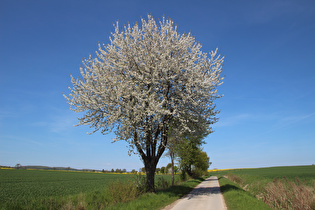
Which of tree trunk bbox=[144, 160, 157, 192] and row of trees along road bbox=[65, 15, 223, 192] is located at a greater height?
row of trees along road bbox=[65, 15, 223, 192]

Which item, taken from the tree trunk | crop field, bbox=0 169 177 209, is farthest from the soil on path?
crop field, bbox=0 169 177 209

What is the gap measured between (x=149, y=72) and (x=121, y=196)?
35.9 ft

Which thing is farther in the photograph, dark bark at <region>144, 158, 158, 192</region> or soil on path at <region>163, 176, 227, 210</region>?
dark bark at <region>144, 158, 158, 192</region>

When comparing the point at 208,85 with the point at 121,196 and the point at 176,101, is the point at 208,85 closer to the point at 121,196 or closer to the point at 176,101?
the point at 176,101

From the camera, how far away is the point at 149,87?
20.0 meters

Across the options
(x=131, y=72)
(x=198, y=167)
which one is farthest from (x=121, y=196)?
(x=198, y=167)

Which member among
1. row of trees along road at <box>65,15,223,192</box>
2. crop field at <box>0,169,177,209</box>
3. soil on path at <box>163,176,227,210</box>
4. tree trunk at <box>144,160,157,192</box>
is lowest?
soil on path at <box>163,176,227,210</box>

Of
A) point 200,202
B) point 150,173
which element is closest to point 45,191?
point 150,173

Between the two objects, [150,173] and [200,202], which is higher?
[150,173]

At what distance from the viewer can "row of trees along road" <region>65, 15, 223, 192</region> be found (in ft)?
60.7

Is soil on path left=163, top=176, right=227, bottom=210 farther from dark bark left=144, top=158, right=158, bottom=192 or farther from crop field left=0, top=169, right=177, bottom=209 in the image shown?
crop field left=0, top=169, right=177, bottom=209

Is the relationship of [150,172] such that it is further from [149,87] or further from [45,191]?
[45,191]

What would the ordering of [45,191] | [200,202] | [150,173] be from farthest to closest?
[45,191], [150,173], [200,202]

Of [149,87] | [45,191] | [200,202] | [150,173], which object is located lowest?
[200,202]
